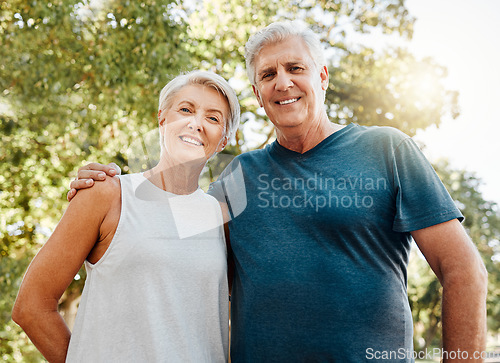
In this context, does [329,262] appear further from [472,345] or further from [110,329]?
[110,329]

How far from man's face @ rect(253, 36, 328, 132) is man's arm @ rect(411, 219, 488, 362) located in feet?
2.85

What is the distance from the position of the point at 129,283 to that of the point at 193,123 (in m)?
0.91

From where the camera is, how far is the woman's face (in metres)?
2.29

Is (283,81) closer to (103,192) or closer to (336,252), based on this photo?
(336,252)

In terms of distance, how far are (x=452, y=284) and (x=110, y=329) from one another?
148cm

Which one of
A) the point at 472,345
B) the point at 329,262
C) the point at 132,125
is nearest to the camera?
the point at 472,345

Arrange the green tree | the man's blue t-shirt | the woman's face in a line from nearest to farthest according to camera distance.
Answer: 1. the man's blue t-shirt
2. the woman's face
3. the green tree

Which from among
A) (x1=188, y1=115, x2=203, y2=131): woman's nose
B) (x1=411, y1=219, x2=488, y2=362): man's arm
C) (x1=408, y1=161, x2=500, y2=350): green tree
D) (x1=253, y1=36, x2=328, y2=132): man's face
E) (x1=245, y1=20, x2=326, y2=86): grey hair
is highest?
(x1=245, y1=20, x2=326, y2=86): grey hair

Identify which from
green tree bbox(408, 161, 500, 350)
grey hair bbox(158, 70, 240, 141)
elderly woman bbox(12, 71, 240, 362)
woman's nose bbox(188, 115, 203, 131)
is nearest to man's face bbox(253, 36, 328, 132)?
grey hair bbox(158, 70, 240, 141)

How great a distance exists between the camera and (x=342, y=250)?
77.5 inches

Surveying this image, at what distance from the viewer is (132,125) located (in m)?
7.46

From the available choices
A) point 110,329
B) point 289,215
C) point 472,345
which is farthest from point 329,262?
point 110,329

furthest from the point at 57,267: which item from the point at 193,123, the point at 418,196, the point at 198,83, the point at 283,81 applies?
the point at 418,196

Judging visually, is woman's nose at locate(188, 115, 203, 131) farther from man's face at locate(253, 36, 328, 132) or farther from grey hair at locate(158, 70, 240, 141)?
man's face at locate(253, 36, 328, 132)
